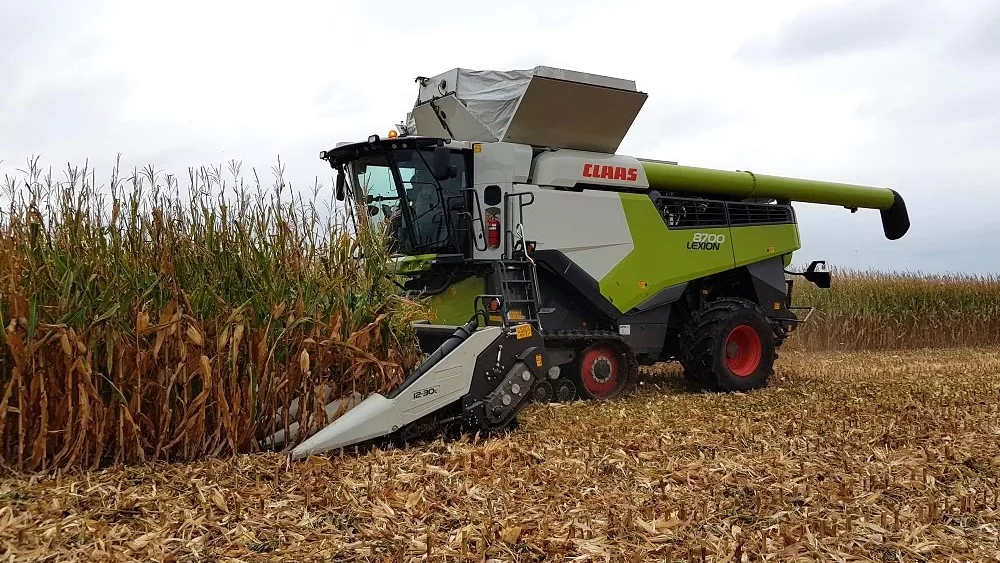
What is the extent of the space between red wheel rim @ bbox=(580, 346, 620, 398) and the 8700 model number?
4.88ft

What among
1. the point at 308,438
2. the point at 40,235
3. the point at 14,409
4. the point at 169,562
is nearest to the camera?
the point at 169,562

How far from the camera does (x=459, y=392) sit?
4750 mm

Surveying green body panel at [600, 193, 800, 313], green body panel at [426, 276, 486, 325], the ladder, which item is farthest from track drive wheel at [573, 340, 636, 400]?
green body panel at [426, 276, 486, 325]

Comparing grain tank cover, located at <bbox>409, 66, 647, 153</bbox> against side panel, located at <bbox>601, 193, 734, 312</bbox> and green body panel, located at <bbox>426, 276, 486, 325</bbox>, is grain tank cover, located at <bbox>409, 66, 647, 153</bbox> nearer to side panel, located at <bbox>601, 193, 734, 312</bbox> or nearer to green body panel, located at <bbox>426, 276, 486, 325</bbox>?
side panel, located at <bbox>601, 193, 734, 312</bbox>

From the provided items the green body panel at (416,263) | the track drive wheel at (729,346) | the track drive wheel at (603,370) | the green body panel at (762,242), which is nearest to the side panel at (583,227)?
the track drive wheel at (603,370)

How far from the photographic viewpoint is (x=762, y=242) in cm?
857

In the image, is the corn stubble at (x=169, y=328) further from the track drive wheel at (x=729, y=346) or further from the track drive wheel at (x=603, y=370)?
the track drive wheel at (x=729, y=346)

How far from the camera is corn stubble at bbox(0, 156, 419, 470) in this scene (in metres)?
3.80

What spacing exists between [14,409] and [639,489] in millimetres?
2814

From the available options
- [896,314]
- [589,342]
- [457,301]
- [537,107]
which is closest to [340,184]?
[457,301]

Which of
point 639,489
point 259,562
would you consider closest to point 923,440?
point 639,489

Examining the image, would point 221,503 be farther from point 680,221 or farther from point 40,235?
point 680,221

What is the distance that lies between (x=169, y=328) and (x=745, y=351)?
5779 millimetres

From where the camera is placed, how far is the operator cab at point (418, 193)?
672 centimetres
